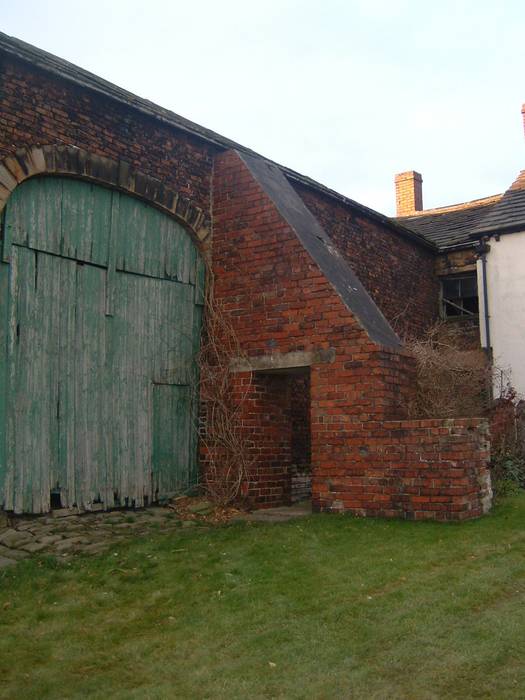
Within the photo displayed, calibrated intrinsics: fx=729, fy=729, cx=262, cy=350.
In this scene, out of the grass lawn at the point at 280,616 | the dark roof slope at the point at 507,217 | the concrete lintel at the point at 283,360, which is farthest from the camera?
the dark roof slope at the point at 507,217

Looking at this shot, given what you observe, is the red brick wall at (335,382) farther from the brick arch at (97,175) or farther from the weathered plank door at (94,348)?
the weathered plank door at (94,348)

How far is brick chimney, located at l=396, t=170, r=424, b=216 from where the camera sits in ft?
80.8

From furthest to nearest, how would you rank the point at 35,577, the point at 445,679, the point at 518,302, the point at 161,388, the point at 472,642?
the point at 518,302 → the point at 161,388 → the point at 35,577 → the point at 472,642 → the point at 445,679

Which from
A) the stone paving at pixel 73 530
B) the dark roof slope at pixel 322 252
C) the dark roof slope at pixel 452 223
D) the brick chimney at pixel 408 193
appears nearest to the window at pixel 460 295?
the dark roof slope at pixel 452 223

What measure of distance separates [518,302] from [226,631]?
12.1m

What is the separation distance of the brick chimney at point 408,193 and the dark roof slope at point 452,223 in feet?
8.89

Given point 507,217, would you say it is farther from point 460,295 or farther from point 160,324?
point 160,324

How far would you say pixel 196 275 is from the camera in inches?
398

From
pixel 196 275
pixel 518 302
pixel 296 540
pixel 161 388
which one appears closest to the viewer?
pixel 296 540

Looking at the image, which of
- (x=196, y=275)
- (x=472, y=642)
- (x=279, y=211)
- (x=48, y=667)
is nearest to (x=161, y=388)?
(x=196, y=275)

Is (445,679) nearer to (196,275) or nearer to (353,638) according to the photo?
(353,638)

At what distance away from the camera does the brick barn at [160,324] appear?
7875 millimetres

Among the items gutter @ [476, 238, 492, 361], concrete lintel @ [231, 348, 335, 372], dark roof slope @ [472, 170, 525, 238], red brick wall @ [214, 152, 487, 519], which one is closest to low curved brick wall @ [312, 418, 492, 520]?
red brick wall @ [214, 152, 487, 519]

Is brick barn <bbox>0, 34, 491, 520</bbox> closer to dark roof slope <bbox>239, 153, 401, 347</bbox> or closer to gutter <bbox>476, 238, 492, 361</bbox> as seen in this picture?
dark roof slope <bbox>239, 153, 401, 347</bbox>
